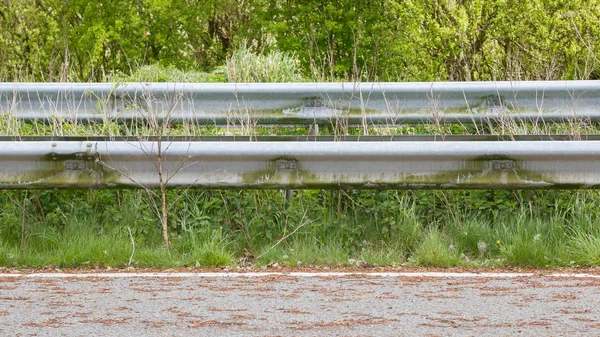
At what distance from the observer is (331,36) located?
17.5 metres

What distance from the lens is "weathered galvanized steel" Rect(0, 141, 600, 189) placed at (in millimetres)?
6258

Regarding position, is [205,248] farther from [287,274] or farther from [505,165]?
[505,165]

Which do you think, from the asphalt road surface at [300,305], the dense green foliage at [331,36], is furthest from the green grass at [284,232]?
the dense green foliage at [331,36]

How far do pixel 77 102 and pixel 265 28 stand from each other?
34.3 ft

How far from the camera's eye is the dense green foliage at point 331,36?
530 inches

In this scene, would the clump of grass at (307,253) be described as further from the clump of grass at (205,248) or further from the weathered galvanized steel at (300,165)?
the weathered galvanized steel at (300,165)

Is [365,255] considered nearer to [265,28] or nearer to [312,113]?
[312,113]

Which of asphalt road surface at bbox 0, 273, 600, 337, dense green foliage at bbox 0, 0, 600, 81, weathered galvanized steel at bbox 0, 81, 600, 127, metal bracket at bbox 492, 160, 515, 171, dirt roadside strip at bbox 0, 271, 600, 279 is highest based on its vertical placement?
dense green foliage at bbox 0, 0, 600, 81

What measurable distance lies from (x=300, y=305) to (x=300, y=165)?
1724 millimetres

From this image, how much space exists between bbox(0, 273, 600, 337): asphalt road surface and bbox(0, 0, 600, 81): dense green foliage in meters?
3.33

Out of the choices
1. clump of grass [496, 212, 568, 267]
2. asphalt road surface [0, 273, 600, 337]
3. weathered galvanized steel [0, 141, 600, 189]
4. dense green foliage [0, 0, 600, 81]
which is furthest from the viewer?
dense green foliage [0, 0, 600, 81]

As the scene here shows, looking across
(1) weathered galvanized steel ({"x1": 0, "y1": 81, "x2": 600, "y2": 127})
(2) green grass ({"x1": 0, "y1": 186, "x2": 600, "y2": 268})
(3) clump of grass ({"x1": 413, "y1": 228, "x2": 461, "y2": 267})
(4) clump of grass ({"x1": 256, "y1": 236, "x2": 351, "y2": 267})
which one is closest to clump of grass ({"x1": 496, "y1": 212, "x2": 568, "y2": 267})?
(2) green grass ({"x1": 0, "y1": 186, "x2": 600, "y2": 268})

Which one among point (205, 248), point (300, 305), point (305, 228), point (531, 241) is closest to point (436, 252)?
point (531, 241)

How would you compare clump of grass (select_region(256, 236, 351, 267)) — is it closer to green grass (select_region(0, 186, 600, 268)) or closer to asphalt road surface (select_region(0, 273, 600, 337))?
green grass (select_region(0, 186, 600, 268))
